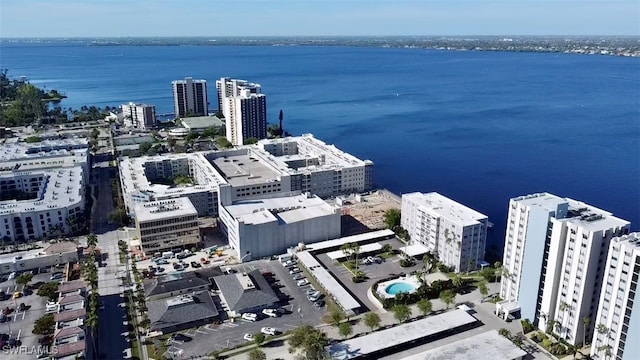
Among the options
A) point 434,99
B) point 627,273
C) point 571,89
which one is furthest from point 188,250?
point 571,89

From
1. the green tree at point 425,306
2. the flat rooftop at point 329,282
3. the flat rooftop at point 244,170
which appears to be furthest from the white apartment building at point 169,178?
the green tree at point 425,306

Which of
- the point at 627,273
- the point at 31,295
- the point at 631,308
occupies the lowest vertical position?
the point at 31,295

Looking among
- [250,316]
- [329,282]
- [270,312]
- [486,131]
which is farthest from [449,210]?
[486,131]

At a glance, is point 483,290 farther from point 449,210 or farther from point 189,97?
point 189,97

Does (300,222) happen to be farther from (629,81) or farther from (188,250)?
(629,81)

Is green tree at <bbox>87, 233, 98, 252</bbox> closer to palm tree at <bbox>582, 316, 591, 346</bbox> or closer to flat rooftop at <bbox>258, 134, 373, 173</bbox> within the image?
flat rooftop at <bbox>258, 134, 373, 173</bbox>

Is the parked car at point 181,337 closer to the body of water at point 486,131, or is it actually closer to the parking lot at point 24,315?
the parking lot at point 24,315

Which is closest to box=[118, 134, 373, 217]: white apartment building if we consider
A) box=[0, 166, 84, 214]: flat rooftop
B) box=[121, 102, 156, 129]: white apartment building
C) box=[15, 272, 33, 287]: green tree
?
box=[0, 166, 84, 214]: flat rooftop
